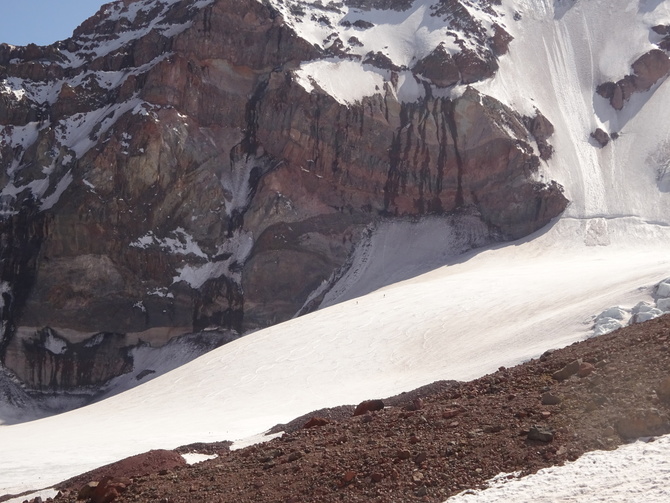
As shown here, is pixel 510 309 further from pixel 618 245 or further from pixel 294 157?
pixel 294 157

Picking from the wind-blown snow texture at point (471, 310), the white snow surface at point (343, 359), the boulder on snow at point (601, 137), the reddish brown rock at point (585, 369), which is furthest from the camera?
the boulder on snow at point (601, 137)

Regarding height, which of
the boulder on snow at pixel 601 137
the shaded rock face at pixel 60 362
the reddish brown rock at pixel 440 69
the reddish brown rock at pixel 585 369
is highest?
the reddish brown rock at pixel 440 69

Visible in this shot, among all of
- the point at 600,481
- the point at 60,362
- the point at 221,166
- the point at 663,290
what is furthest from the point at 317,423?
the point at 221,166

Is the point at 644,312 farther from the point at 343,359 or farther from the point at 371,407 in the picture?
the point at 343,359

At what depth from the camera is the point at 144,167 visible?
2224 inches

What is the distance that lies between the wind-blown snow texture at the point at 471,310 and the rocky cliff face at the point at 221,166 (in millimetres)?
2309

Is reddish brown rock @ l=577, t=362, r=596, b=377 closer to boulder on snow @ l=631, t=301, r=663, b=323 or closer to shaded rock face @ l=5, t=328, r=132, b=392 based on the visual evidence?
boulder on snow @ l=631, t=301, r=663, b=323

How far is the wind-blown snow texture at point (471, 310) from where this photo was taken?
2556 cm

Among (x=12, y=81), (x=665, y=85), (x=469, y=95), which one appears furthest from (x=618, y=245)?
(x=12, y=81)

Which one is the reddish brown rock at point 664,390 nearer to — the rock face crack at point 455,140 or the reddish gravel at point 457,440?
the reddish gravel at point 457,440

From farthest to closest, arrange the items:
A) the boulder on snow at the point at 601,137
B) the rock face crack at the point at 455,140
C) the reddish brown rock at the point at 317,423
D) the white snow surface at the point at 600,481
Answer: the boulder on snow at the point at 601,137 → the rock face crack at the point at 455,140 → the reddish brown rock at the point at 317,423 → the white snow surface at the point at 600,481

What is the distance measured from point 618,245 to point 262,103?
2879 centimetres

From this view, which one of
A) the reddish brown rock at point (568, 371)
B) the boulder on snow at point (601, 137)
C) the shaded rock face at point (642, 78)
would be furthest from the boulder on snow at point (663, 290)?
the shaded rock face at point (642, 78)

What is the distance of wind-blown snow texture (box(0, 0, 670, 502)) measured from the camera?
2556 cm
